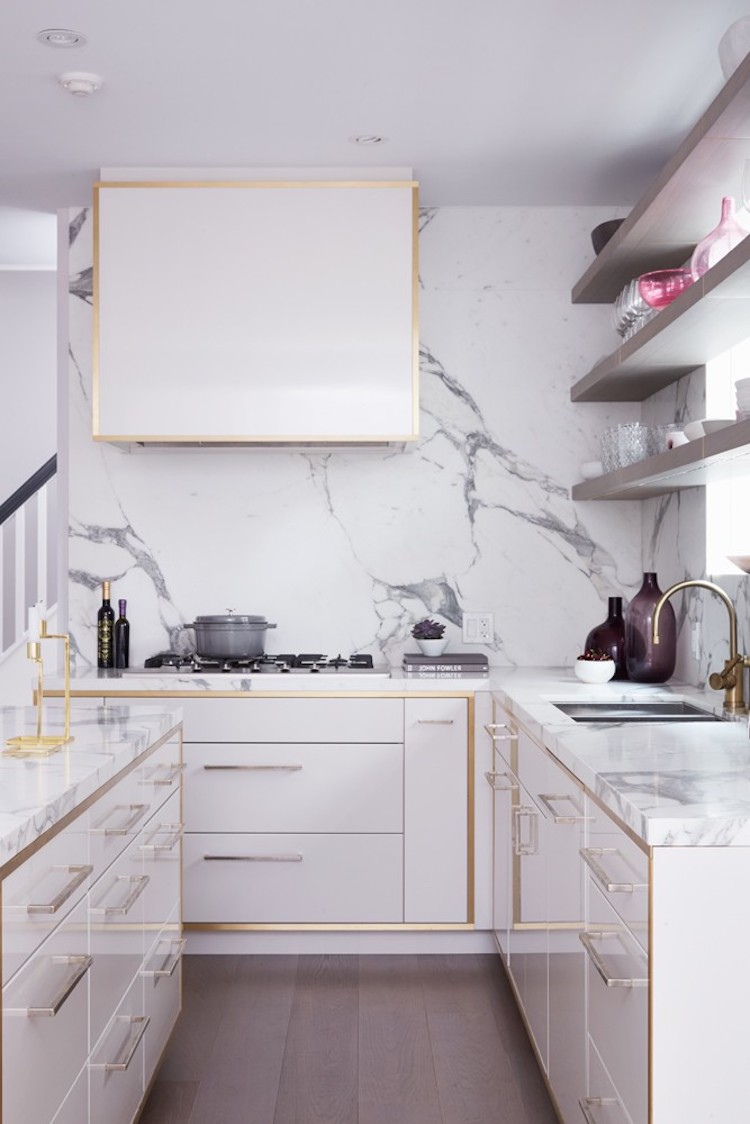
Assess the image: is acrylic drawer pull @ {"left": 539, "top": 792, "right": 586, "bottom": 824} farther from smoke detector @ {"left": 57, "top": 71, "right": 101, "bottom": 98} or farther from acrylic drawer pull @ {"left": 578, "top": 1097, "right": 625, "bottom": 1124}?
smoke detector @ {"left": 57, "top": 71, "right": 101, "bottom": 98}

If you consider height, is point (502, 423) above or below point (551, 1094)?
above

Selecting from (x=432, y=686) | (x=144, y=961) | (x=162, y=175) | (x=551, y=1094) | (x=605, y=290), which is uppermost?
(x=162, y=175)

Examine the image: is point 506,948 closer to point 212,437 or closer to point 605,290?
point 212,437

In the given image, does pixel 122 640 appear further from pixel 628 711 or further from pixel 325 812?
pixel 628 711

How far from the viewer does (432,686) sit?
11.2 ft

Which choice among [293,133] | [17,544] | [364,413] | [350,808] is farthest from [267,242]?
[17,544]

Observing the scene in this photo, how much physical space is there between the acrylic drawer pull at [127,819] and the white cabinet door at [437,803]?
4.29 feet

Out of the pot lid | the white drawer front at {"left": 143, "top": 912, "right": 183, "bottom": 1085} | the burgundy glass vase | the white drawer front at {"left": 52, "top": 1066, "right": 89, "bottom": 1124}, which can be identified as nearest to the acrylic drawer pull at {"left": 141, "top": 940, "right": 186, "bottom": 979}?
the white drawer front at {"left": 143, "top": 912, "right": 183, "bottom": 1085}

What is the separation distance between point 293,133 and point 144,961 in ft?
7.70

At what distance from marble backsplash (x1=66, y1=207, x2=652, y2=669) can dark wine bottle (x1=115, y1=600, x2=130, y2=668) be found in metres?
0.13

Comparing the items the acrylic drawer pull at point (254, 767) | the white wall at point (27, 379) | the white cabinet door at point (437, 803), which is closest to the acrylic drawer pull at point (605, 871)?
the white cabinet door at point (437, 803)

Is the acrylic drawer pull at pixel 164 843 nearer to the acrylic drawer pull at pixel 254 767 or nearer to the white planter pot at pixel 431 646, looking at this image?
the acrylic drawer pull at pixel 254 767

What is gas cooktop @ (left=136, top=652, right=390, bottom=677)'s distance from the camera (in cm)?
348

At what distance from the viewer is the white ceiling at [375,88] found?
2.55m
